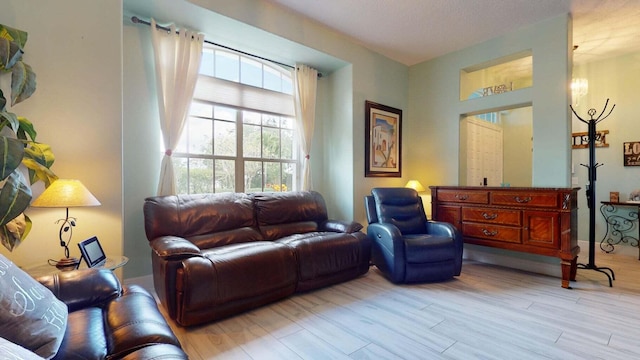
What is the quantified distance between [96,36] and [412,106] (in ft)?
13.2

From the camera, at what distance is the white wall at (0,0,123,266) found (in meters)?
1.98

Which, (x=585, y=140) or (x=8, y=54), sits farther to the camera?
(x=585, y=140)

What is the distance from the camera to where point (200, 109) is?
3.18 m

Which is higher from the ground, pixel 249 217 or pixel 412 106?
pixel 412 106

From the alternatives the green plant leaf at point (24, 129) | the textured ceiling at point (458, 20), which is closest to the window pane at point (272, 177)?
the textured ceiling at point (458, 20)

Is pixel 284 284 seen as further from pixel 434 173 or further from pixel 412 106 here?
pixel 412 106

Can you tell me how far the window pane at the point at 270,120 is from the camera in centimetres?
371

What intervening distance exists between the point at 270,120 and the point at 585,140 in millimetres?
4765

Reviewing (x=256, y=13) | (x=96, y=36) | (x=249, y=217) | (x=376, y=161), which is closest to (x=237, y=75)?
(x=256, y=13)

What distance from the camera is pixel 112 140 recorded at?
7.46 feet

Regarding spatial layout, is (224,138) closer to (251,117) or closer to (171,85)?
(251,117)

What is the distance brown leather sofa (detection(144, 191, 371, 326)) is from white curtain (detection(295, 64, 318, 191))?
481 mm

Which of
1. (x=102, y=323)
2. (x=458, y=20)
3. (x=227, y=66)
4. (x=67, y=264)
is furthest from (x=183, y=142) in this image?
(x=458, y=20)

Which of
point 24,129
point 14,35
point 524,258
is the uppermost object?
point 14,35
